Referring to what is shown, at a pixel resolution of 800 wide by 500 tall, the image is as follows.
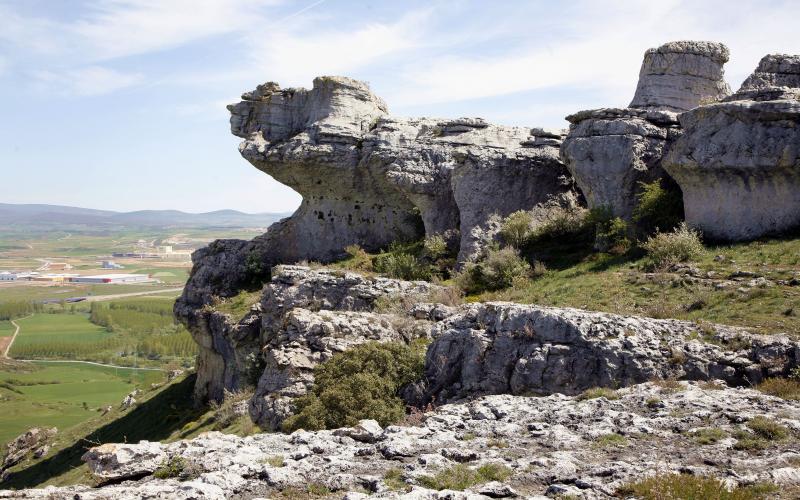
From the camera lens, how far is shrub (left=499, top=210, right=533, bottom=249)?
2761 centimetres

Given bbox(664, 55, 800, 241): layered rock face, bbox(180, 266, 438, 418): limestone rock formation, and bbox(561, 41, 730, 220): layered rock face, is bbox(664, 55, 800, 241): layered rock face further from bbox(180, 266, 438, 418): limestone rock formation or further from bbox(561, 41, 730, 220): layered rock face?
bbox(180, 266, 438, 418): limestone rock formation

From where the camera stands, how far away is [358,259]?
3284 cm

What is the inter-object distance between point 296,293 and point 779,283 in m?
15.5

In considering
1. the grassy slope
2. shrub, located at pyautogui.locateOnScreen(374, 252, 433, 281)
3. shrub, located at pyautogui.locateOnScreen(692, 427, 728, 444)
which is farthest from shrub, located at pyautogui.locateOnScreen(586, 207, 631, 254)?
the grassy slope

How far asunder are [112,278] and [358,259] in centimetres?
16663

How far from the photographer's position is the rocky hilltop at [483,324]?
32.4ft

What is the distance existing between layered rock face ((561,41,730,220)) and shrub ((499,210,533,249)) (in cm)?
251

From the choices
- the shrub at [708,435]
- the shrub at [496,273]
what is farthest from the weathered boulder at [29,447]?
the shrub at [708,435]

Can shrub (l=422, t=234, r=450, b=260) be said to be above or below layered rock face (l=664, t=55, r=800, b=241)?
below

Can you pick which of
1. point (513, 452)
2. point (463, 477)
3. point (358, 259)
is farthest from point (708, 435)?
point (358, 259)

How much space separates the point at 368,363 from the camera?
1714cm

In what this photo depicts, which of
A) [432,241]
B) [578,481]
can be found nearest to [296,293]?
[432,241]

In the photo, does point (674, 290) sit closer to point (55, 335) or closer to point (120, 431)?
point (120, 431)

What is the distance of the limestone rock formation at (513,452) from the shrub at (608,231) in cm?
1183
